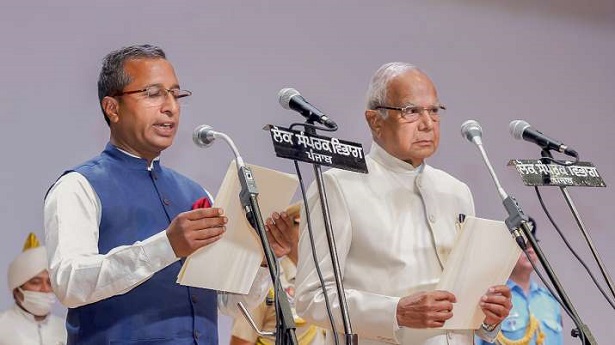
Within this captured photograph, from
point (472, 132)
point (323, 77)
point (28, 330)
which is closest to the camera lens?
point (472, 132)

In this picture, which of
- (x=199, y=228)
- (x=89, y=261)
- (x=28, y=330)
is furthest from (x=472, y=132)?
(x=28, y=330)

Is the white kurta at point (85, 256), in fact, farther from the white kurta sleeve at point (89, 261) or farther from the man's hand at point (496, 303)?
the man's hand at point (496, 303)

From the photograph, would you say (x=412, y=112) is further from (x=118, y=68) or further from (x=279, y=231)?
(x=118, y=68)

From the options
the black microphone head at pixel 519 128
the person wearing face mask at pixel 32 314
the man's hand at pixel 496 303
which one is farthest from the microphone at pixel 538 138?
the person wearing face mask at pixel 32 314

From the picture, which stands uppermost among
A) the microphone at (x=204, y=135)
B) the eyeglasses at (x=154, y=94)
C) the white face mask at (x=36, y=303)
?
the eyeglasses at (x=154, y=94)

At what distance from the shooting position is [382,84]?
3619 mm

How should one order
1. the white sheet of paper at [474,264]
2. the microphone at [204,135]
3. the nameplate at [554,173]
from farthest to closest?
the nameplate at [554,173]
the white sheet of paper at [474,264]
the microphone at [204,135]

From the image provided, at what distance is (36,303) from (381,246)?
2359mm

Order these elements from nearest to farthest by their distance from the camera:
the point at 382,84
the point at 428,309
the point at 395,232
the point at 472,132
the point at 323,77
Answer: the point at 428,309
the point at 472,132
the point at 395,232
the point at 382,84
the point at 323,77

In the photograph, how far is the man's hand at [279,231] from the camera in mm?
3275

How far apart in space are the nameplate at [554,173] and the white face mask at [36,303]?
8.79ft

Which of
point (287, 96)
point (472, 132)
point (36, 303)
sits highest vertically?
point (472, 132)

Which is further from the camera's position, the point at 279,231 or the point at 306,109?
the point at 279,231

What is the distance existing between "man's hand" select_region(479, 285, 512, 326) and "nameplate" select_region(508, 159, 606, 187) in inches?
13.3
